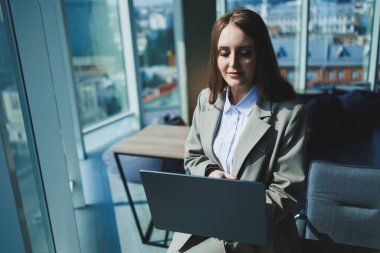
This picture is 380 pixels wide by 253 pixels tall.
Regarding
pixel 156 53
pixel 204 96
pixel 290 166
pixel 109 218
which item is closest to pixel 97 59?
pixel 156 53

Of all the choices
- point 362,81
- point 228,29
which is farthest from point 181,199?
point 362,81

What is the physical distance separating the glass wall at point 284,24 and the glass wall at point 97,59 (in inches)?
87.0

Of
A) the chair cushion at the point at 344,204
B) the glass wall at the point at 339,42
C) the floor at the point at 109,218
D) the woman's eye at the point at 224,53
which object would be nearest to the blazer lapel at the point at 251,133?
the woman's eye at the point at 224,53

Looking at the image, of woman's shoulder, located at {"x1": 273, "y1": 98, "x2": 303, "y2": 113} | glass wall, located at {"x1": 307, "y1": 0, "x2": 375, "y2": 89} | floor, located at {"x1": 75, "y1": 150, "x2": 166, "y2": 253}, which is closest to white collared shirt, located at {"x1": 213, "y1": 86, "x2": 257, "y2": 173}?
woman's shoulder, located at {"x1": 273, "y1": 98, "x2": 303, "y2": 113}

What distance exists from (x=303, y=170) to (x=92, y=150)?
420 centimetres

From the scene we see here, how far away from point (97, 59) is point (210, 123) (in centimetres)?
442

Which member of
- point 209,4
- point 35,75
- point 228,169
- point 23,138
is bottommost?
Answer: point 228,169

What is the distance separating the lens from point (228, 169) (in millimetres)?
1451

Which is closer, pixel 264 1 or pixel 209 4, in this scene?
pixel 209 4

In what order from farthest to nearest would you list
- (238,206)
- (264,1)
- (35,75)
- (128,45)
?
(264,1) → (128,45) → (35,75) → (238,206)

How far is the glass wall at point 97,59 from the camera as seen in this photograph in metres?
5.10

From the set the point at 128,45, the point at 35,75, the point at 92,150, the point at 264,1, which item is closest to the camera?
the point at 35,75

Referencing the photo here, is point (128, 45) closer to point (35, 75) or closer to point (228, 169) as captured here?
point (35, 75)

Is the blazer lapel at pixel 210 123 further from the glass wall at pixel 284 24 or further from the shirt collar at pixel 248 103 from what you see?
the glass wall at pixel 284 24
